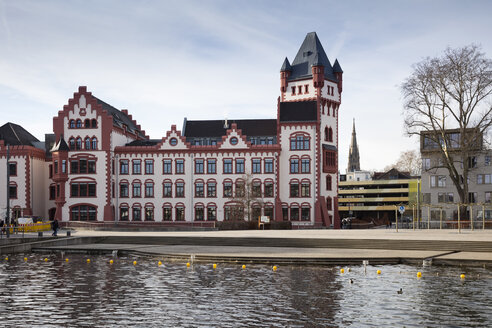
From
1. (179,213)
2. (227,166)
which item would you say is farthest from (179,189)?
(227,166)

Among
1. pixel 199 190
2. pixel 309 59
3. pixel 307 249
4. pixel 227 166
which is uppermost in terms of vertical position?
pixel 309 59

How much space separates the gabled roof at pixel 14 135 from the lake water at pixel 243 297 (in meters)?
60.1

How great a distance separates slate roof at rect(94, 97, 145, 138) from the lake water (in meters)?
56.4

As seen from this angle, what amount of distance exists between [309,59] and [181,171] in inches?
1050

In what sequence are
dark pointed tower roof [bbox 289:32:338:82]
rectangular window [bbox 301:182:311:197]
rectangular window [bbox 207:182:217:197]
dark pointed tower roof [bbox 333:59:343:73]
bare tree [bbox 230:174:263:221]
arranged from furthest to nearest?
dark pointed tower roof [bbox 333:59:343:73] → dark pointed tower roof [bbox 289:32:338:82] → rectangular window [bbox 207:182:217:197] → rectangular window [bbox 301:182:311:197] → bare tree [bbox 230:174:263:221]

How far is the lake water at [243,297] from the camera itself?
645 inches

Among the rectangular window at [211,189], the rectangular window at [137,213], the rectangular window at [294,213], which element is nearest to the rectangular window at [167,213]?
the rectangular window at [137,213]

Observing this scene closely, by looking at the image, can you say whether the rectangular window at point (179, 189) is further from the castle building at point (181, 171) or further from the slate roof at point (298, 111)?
the slate roof at point (298, 111)

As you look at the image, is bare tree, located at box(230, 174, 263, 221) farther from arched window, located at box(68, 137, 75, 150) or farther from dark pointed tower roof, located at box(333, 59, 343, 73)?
arched window, located at box(68, 137, 75, 150)

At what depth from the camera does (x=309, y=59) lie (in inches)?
3457

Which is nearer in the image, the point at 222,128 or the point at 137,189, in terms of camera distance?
the point at 137,189

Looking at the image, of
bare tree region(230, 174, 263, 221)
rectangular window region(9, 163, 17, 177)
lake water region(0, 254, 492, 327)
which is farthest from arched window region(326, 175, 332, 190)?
lake water region(0, 254, 492, 327)

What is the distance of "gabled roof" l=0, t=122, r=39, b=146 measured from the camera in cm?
8426

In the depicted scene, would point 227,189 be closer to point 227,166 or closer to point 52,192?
point 227,166
